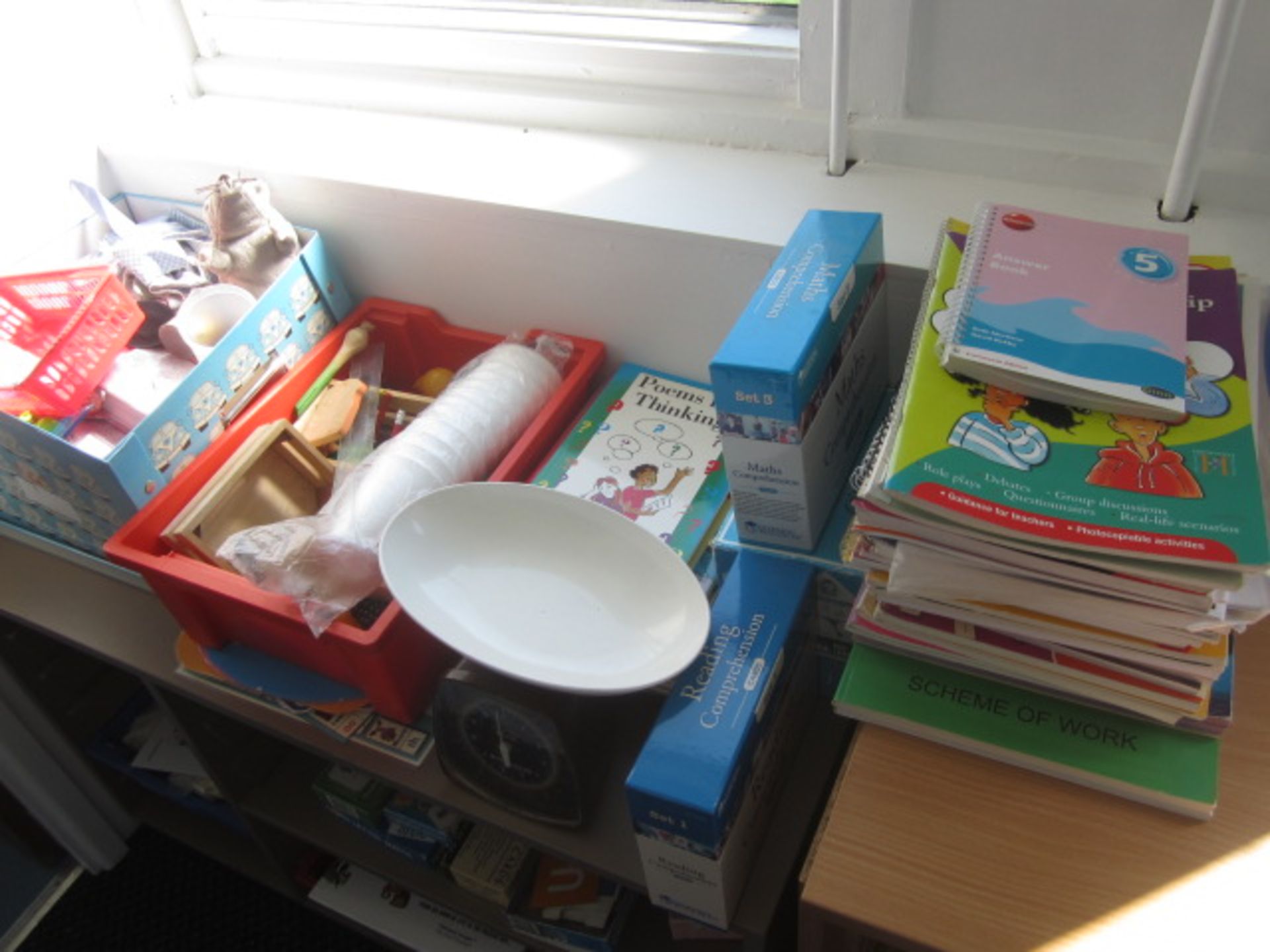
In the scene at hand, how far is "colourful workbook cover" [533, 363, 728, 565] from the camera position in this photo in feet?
3.04

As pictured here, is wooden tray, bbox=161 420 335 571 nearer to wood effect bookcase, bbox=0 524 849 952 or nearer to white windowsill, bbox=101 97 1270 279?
wood effect bookcase, bbox=0 524 849 952

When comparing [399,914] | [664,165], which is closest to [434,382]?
[664,165]

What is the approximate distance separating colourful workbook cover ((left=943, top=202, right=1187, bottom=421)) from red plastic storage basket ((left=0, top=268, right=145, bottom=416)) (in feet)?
2.57

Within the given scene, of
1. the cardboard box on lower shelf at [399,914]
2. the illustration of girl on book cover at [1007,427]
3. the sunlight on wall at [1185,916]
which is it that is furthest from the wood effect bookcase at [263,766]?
the illustration of girl on book cover at [1007,427]

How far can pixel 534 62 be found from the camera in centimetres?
115

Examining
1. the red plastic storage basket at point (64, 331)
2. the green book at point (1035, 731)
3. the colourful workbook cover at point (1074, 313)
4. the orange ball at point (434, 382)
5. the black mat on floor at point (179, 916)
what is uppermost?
the colourful workbook cover at point (1074, 313)

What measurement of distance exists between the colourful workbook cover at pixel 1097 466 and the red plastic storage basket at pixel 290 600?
415 millimetres

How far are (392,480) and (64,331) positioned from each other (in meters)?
0.36

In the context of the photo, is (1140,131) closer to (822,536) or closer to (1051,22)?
(1051,22)

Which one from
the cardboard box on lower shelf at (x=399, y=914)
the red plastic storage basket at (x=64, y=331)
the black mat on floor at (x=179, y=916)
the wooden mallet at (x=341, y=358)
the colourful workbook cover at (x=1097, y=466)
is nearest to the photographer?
the colourful workbook cover at (x=1097, y=466)

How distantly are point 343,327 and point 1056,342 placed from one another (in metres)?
0.76

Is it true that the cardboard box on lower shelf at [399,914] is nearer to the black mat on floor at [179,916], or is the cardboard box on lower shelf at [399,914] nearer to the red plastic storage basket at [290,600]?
the black mat on floor at [179,916]

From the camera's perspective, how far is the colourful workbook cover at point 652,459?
93cm

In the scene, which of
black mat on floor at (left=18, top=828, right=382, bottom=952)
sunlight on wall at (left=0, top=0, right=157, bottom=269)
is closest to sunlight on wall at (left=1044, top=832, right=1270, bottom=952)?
black mat on floor at (left=18, top=828, right=382, bottom=952)
